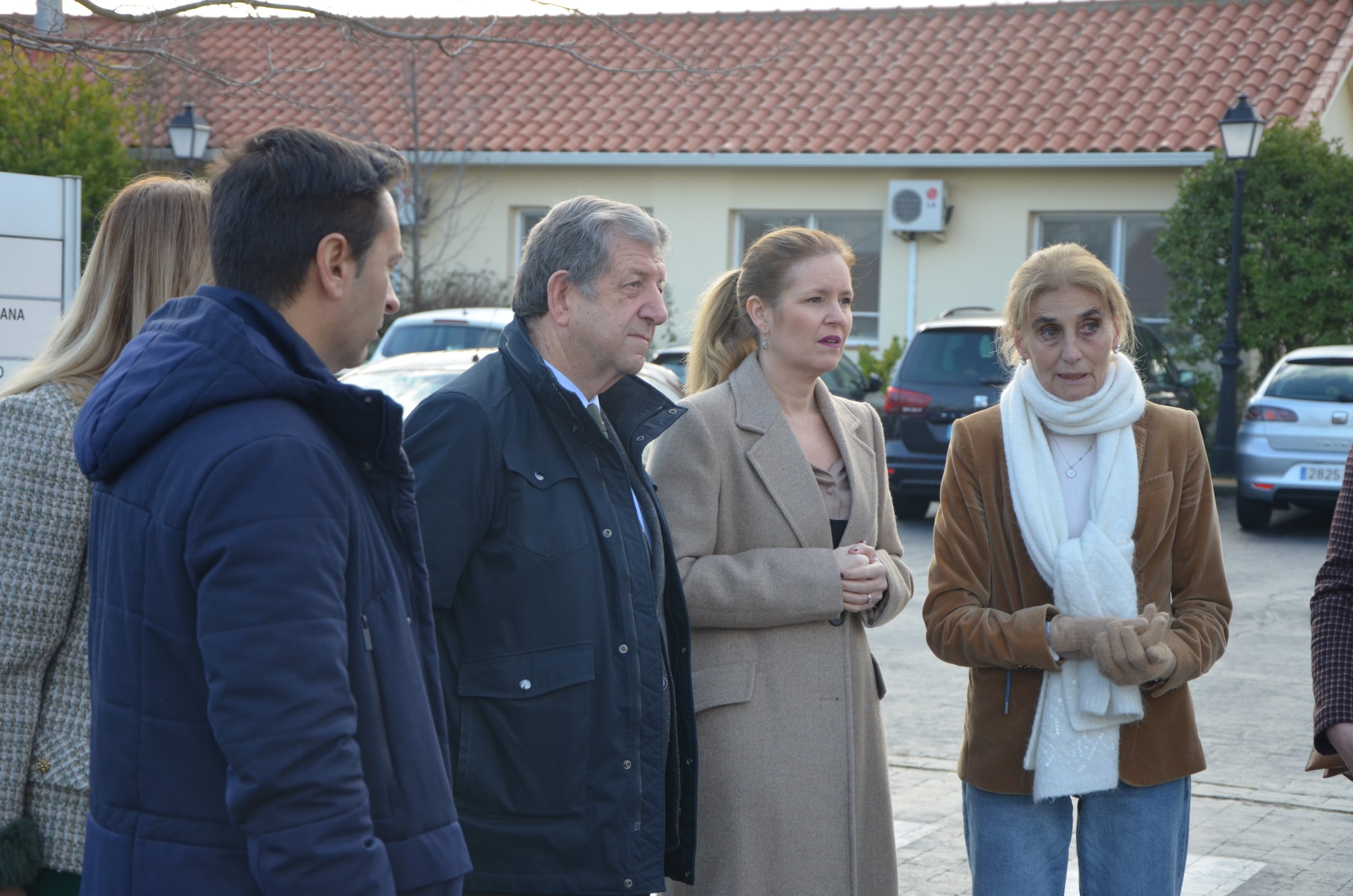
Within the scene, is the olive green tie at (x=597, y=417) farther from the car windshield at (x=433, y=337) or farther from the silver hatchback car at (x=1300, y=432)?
the silver hatchback car at (x=1300, y=432)

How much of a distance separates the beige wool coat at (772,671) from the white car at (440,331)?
30.6 ft

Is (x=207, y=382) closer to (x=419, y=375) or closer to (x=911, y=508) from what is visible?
(x=419, y=375)

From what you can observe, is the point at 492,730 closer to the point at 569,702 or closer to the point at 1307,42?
Answer: the point at 569,702

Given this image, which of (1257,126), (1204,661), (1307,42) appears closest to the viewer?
(1204,661)

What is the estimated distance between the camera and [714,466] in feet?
11.0

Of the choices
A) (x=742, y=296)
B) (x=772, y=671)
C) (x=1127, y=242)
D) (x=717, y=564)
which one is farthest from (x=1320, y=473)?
(x=717, y=564)

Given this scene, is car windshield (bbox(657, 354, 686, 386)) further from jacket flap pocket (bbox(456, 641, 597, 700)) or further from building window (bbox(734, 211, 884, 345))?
jacket flap pocket (bbox(456, 641, 597, 700))

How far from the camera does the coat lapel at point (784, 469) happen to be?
3.38 meters

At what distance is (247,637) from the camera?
1696mm

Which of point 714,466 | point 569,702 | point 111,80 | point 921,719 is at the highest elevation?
point 111,80

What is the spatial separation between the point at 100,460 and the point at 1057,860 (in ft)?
7.72

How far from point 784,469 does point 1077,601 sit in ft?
2.49

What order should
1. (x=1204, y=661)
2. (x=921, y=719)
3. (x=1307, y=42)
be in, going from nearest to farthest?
(x=1204, y=661)
(x=921, y=719)
(x=1307, y=42)

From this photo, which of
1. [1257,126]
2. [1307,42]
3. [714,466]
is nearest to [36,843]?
[714,466]
